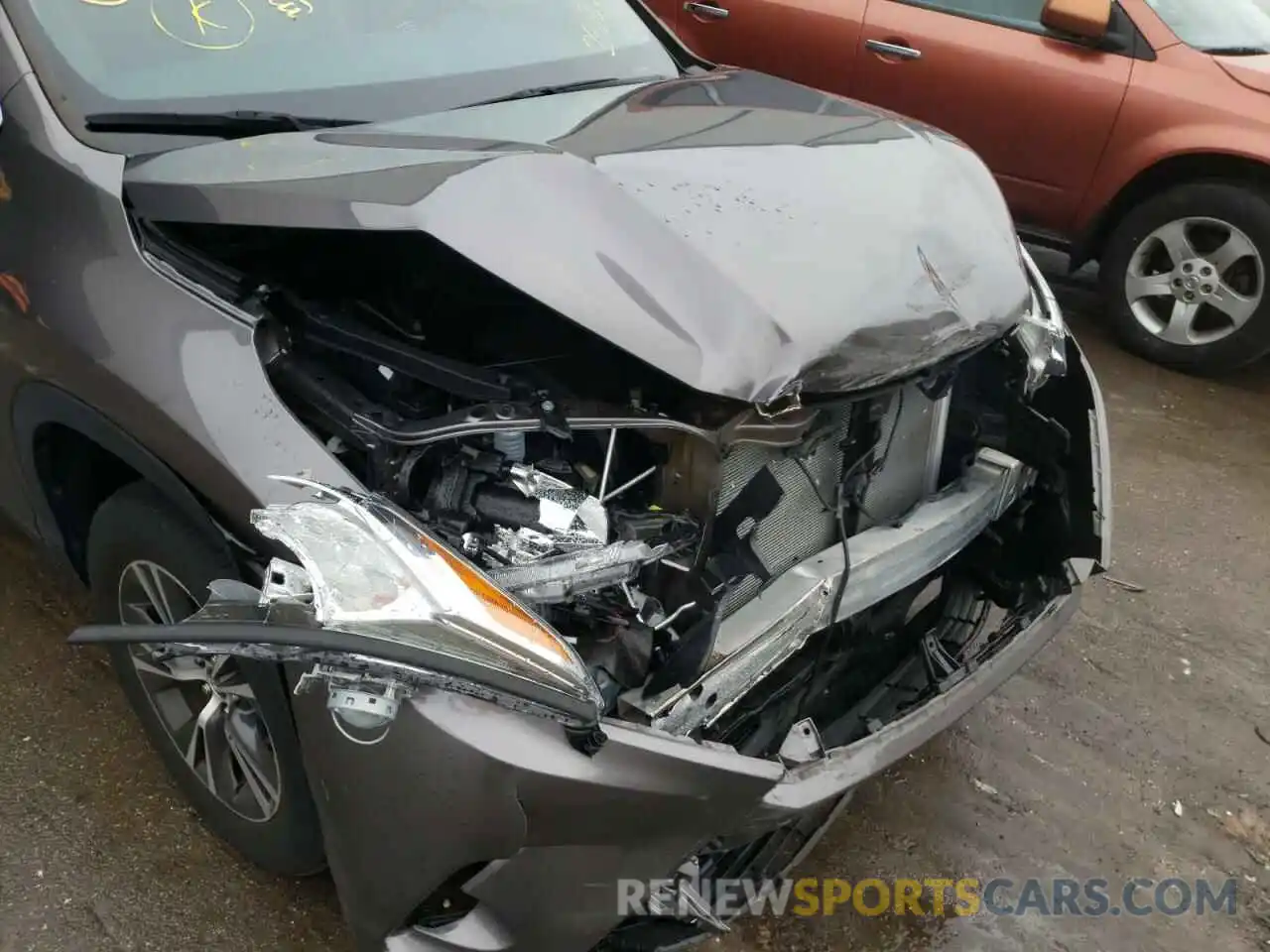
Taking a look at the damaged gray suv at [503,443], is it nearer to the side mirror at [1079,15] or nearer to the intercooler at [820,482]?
the intercooler at [820,482]

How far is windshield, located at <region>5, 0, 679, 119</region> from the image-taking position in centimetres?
203

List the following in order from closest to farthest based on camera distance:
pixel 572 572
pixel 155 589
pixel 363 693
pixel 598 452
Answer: pixel 363 693, pixel 572 572, pixel 598 452, pixel 155 589

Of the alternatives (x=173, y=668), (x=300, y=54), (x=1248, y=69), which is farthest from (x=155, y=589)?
(x=1248, y=69)

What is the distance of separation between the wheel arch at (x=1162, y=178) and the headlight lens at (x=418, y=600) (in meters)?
4.09

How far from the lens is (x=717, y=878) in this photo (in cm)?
171

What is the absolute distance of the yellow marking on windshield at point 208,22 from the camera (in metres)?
2.15

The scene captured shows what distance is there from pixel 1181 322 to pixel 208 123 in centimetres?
408

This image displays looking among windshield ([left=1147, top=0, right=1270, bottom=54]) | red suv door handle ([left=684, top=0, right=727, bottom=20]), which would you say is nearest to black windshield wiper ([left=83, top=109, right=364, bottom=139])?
red suv door handle ([left=684, top=0, right=727, bottom=20])

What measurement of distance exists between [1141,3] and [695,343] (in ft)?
13.1

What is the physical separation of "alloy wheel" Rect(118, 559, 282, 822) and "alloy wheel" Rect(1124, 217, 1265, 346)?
13.7 ft

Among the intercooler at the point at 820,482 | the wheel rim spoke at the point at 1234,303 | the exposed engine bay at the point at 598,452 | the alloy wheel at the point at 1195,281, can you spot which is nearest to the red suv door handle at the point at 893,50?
the alloy wheel at the point at 1195,281

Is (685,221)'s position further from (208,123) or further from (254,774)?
(254,774)

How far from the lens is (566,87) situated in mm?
2500

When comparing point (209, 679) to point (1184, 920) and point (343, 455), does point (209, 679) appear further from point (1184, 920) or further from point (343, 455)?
point (1184, 920)
